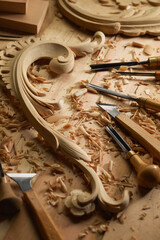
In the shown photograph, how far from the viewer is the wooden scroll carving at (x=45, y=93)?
934mm

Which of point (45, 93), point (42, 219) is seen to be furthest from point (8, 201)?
point (45, 93)

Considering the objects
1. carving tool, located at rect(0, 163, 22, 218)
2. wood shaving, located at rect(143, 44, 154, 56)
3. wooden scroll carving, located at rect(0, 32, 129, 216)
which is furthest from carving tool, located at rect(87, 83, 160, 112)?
carving tool, located at rect(0, 163, 22, 218)

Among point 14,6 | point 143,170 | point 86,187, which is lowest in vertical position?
point 86,187

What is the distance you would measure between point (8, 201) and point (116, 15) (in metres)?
1.15

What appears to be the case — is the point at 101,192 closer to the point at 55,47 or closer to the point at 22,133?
the point at 22,133

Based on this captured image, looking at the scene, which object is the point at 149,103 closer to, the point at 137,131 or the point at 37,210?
the point at 137,131

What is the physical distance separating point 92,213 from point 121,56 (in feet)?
2.71

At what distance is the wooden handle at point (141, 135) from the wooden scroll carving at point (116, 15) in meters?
0.60

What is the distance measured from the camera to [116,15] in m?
1.62

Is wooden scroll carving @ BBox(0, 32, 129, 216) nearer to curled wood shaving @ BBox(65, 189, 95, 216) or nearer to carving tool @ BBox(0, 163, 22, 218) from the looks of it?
curled wood shaving @ BBox(65, 189, 95, 216)

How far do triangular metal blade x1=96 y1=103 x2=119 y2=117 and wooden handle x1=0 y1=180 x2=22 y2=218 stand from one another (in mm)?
486

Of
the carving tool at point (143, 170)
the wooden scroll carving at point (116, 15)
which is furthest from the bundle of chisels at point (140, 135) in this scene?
the wooden scroll carving at point (116, 15)

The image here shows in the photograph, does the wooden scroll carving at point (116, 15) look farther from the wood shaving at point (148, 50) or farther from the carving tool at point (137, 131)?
the carving tool at point (137, 131)

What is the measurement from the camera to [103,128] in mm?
1180
